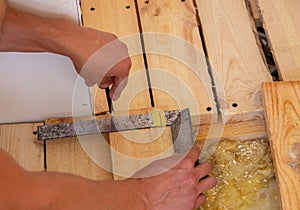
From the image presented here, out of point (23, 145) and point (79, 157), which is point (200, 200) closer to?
point (79, 157)

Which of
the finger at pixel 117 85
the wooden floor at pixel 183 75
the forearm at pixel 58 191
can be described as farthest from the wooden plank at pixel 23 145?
the forearm at pixel 58 191

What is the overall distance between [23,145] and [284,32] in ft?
2.76

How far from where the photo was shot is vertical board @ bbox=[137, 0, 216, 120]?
1450 millimetres

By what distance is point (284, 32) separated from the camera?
1570 millimetres

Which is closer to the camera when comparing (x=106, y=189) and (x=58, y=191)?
(x=58, y=191)

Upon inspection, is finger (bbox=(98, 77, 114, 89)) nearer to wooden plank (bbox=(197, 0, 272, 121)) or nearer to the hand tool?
the hand tool

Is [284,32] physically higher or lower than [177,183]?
higher

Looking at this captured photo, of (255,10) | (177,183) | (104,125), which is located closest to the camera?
(177,183)

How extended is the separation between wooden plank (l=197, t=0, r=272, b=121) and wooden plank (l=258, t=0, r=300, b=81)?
50 millimetres

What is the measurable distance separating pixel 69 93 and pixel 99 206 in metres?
0.54

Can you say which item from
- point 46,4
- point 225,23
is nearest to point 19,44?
point 46,4

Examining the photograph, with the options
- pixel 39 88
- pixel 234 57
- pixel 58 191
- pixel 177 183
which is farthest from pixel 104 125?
pixel 58 191

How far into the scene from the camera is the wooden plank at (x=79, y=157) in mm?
1460

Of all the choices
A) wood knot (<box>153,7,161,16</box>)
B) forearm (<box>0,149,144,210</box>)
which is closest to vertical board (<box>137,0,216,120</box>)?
wood knot (<box>153,7,161,16</box>)
